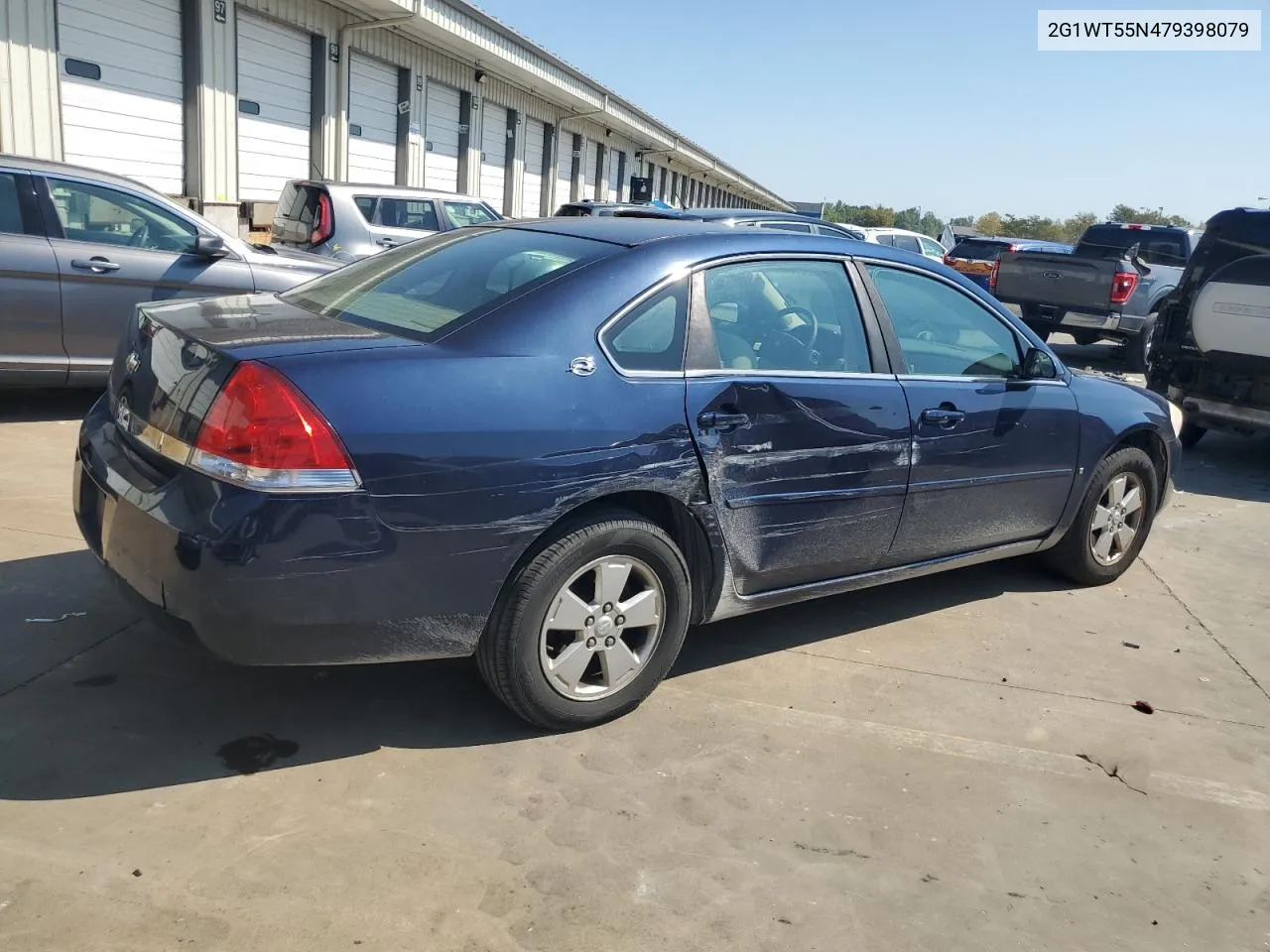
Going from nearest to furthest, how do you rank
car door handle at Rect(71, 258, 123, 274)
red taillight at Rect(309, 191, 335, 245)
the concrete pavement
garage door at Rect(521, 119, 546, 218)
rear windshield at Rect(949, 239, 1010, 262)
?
the concrete pavement, car door handle at Rect(71, 258, 123, 274), red taillight at Rect(309, 191, 335, 245), rear windshield at Rect(949, 239, 1010, 262), garage door at Rect(521, 119, 546, 218)

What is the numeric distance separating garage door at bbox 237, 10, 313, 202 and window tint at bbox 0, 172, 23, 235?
26.4 ft

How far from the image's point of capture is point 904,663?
4184mm

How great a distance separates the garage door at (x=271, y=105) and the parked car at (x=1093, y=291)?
10030mm

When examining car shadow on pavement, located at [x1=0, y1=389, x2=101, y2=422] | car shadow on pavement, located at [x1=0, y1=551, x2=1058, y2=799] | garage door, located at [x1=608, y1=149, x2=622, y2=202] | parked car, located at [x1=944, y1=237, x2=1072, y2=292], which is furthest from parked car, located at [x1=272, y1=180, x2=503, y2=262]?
garage door, located at [x1=608, y1=149, x2=622, y2=202]

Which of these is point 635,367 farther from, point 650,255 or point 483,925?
point 483,925

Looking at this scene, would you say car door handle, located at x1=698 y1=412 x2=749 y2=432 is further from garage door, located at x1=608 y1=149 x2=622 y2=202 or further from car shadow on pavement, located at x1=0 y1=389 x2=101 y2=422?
garage door, located at x1=608 y1=149 x2=622 y2=202

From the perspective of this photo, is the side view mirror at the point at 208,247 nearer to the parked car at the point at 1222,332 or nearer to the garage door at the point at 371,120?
the parked car at the point at 1222,332

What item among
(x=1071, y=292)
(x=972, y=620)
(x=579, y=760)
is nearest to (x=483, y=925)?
(x=579, y=760)

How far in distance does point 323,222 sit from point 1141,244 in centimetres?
1154

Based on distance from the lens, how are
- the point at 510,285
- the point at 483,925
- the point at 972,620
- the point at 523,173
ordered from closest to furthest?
the point at 483,925 → the point at 510,285 → the point at 972,620 → the point at 523,173

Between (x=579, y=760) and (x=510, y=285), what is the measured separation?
150 cm

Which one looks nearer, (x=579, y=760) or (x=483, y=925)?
(x=483, y=925)

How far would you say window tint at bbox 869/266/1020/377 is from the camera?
4.20 m

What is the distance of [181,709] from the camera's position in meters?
3.30
